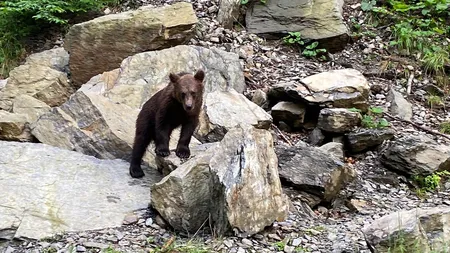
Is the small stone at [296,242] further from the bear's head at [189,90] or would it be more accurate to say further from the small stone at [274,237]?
the bear's head at [189,90]

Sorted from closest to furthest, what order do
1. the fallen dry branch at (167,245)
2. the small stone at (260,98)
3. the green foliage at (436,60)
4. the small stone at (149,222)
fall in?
the fallen dry branch at (167,245), the small stone at (149,222), the small stone at (260,98), the green foliage at (436,60)

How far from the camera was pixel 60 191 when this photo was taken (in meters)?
5.09

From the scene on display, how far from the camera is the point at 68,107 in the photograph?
683 centimetres

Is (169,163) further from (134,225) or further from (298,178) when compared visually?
(298,178)

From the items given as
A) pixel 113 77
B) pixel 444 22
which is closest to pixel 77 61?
pixel 113 77

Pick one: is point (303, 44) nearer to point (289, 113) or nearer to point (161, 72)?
point (289, 113)

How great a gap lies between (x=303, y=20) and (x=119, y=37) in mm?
3044

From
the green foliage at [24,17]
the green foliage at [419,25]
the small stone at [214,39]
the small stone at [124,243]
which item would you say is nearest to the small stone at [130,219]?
the small stone at [124,243]

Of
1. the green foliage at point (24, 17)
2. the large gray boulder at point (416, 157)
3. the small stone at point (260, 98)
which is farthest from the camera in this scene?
the green foliage at point (24, 17)

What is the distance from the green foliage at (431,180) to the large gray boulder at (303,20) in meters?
3.49

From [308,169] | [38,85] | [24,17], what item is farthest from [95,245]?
[24,17]

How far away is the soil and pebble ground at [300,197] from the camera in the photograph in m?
4.39

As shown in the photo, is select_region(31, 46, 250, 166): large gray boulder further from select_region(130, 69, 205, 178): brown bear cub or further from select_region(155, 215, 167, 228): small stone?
select_region(155, 215, 167, 228): small stone

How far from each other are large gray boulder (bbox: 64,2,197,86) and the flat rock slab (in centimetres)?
325
